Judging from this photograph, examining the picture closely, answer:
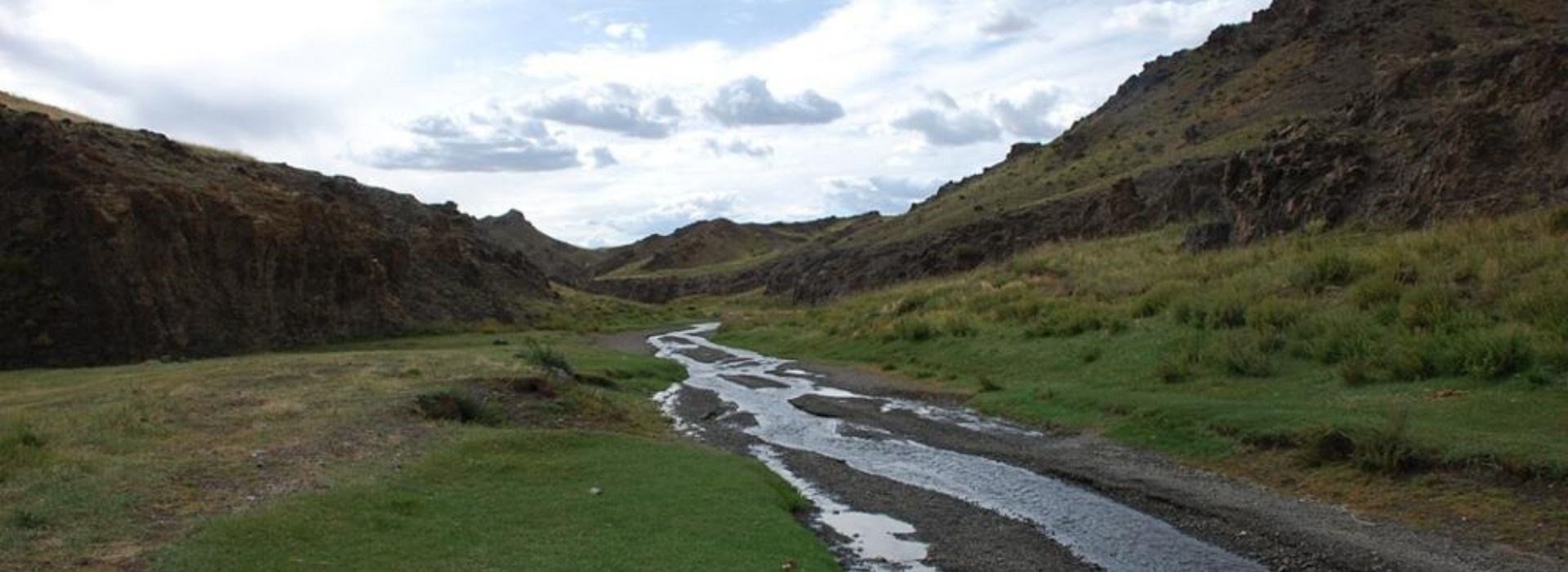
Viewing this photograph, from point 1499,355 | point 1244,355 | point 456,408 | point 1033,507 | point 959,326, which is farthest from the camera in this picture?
point 959,326

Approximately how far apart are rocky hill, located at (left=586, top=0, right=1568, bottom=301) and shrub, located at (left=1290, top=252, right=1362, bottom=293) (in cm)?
751

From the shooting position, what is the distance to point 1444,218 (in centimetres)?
3806

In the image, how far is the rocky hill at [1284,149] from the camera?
131 feet

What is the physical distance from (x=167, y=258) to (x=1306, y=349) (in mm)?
54774

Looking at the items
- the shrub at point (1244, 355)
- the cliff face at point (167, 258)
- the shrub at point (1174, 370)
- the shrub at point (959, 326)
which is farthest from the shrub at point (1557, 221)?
the cliff face at point (167, 258)

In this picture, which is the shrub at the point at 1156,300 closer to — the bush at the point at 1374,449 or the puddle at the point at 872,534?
the bush at the point at 1374,449

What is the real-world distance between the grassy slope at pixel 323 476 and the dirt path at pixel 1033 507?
2011mm

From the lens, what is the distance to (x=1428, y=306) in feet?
87.2

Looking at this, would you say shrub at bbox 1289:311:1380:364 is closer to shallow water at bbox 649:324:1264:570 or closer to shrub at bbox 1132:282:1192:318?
shallow water at bbox 649:324:1264:570

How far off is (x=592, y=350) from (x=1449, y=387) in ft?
139

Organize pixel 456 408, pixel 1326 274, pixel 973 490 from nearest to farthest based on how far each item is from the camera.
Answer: pixel 973 490
pixel 456 408
pixel 1326 274

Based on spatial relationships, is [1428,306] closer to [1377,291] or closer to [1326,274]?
[1377,291]

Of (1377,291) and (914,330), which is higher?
(1377,291)

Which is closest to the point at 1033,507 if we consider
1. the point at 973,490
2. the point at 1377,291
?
the point at 973,490
